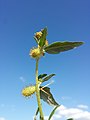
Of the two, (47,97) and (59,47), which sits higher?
(59,47)

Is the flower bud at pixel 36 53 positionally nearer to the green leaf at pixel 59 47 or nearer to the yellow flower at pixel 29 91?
the green leaf at pixel 59 47

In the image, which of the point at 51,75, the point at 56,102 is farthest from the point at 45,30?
the point at 56,102

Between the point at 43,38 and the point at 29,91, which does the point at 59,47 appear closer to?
the point at 43,38

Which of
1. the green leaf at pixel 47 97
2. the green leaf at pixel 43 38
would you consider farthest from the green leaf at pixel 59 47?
the green leaf at pixel 47 97

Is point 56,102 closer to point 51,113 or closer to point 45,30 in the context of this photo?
point 51,113

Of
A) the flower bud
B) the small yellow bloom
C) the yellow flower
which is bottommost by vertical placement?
the yellow flower

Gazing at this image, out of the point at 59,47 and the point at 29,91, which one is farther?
the point at 59,47

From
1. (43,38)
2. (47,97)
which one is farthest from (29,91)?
(43,38)

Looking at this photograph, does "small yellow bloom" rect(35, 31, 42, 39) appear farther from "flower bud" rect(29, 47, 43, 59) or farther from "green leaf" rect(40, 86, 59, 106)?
"green leaf" rect(40, 86, 59, 106)

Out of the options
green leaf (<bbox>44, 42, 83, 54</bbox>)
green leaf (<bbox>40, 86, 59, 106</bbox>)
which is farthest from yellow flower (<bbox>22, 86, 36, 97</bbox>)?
green leaf (<bbox>44, 42, 83, 54</bbox>)

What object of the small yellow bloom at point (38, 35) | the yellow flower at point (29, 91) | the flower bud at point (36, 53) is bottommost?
the yellow flower at point (29, 91)
